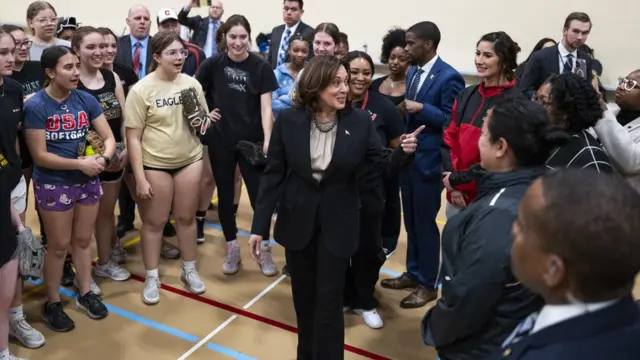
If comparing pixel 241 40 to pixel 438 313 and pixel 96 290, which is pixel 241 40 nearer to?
pixel 96 290

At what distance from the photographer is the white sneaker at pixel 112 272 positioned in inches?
178

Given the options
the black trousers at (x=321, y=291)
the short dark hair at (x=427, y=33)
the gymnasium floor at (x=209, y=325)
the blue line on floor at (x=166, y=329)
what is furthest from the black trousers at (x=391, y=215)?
the blue line on floor at (x=166, y=329)

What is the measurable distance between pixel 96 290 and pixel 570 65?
14.6 feet

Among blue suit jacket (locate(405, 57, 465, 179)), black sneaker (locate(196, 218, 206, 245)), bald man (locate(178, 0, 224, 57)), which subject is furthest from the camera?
bald man (locate(178, 0, 224, 57))

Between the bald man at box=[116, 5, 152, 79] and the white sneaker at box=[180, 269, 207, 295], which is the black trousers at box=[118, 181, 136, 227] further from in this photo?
the white sneaker at box=[180, 269, 207, 295]

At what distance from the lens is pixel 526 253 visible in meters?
1.32

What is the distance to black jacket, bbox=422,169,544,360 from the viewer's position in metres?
1.87

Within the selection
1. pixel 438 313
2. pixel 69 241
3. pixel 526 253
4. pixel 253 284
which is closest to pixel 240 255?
pixel 253 284

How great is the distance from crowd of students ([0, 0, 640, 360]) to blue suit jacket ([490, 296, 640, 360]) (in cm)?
1

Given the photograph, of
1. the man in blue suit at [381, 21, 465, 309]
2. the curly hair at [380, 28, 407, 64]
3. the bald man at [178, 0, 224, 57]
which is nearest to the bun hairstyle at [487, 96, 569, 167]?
the man in blue suit at [381, 21, 465, 309]

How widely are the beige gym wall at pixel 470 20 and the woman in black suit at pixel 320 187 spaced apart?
546 cm

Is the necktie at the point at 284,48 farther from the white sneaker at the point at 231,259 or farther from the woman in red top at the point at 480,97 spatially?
the woman in red top at the point at 480,97

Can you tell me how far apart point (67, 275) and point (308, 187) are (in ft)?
7.78

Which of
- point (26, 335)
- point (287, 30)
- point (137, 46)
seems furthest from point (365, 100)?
point (287, 30)
